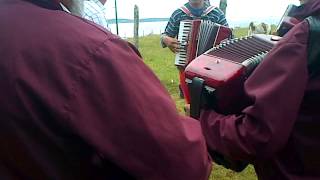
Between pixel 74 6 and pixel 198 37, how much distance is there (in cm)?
242

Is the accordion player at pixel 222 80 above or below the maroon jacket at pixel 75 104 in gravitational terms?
below

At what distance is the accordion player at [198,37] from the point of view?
3.43 metres

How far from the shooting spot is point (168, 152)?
124 cm

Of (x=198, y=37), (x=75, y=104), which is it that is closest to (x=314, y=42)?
(x=75, y=104)

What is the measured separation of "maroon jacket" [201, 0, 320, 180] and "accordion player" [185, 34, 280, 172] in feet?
0.45

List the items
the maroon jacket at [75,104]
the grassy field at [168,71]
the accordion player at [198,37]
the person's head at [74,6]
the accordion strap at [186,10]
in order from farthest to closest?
1. the accordion strap at [186,10]
2. the grassy field at [168,71]
3. the accordion player at [198,37]
4. the person's head at [74,6]
5. the maroon jacket at [75,104]

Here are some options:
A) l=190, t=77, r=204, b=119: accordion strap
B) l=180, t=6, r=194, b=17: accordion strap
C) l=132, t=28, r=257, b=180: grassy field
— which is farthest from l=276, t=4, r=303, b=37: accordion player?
l=180, t=6, r=194, b=17: accordion strap

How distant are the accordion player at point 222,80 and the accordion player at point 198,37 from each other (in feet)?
2.99

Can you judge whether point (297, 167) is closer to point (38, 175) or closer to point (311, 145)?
point (311, 145)

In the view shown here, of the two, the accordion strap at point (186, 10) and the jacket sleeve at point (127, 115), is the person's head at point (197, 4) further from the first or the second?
the jacket sleeve at point (127, 115)

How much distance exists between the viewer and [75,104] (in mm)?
1144

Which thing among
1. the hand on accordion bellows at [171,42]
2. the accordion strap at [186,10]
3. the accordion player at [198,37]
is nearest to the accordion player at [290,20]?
the accordion player at [198,37]

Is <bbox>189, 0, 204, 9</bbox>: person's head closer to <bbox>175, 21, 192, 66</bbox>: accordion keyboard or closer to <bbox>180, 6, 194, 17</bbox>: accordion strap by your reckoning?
<bbox>180, 6, 194, 17</bbox>: accordion strap

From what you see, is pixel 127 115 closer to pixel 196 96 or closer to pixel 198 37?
pixel 196 96
